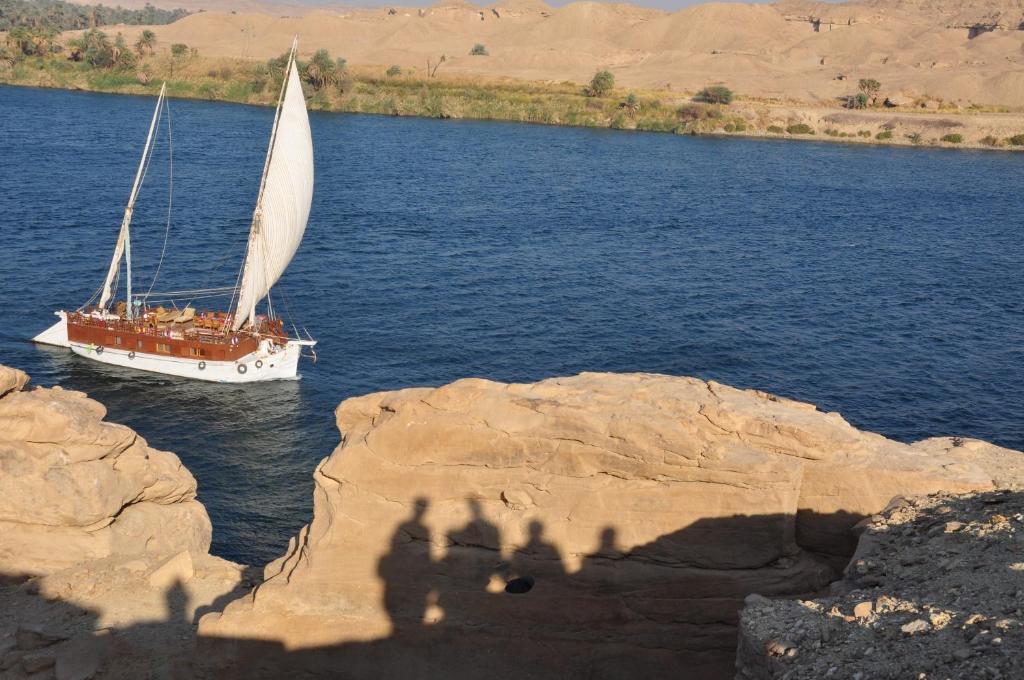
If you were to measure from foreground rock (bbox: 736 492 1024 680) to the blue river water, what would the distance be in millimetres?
24130

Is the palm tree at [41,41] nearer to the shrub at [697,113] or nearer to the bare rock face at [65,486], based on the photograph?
the shrub at [697,113]

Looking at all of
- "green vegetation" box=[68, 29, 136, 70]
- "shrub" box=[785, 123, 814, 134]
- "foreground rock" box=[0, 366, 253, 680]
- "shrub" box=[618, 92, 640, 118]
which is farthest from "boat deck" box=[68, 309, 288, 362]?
"green vegetation" box=[68, 29, 136, 70]

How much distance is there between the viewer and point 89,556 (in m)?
26.8

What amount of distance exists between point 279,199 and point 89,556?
32.2 m

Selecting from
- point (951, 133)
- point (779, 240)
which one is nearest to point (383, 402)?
point (779, 240)

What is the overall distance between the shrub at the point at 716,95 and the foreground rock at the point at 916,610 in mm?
160658

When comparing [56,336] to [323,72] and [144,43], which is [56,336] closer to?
[323,72]

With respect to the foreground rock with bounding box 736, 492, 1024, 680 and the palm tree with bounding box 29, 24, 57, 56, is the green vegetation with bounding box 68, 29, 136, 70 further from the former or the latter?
the foreground rock with bounding box 736, 492, 1024, 680

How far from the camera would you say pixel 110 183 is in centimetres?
9394

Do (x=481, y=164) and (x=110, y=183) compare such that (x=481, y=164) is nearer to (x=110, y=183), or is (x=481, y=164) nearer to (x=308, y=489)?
(x=110, y=183)

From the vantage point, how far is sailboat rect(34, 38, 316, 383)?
178ft

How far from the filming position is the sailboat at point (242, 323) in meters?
54.2

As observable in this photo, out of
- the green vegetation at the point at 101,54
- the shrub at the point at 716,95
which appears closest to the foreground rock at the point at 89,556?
the shrub at the point at 716,95

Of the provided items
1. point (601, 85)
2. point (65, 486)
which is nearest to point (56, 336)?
point (65, 486)
